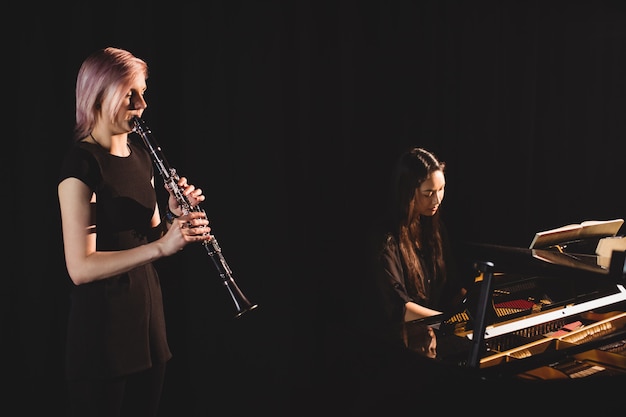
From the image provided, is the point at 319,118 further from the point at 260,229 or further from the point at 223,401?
the point at 223,401

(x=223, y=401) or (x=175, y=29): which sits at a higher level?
(x=175, y=29)

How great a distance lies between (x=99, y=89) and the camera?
175 cm

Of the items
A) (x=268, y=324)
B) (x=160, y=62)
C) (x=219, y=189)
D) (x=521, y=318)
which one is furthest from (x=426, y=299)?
(x=160, y=62)

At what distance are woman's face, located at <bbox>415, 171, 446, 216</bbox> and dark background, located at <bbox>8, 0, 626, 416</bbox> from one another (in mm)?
273

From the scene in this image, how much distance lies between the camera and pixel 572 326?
95.3 inches

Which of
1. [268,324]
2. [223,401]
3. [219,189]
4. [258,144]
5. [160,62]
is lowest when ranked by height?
[223,401]

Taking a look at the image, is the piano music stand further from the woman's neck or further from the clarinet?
the woman's neck

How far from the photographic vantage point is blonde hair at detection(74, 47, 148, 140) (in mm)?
1746

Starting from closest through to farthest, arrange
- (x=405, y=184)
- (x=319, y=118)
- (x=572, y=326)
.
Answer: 1. (x=572, y=326)
2. (x=405, y=184)
3. (x=319, y=118)

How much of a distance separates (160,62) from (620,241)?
193 cm

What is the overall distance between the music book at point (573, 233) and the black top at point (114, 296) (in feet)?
4.05

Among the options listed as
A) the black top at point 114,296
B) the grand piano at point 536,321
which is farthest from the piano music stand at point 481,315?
the black top at point 114,296

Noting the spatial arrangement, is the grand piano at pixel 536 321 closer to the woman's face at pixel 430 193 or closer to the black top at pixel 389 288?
the black top at pixel 389 288

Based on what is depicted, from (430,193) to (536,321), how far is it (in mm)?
694
